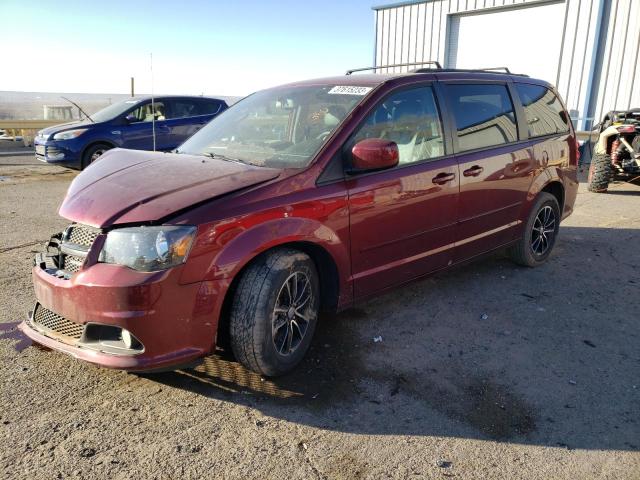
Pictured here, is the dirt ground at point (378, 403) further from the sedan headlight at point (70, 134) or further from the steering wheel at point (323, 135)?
the sedan headlight at point (70, 134)

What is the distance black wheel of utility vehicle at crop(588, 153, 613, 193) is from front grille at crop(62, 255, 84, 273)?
29.9 ft

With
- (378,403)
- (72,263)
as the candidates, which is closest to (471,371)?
(378,403)

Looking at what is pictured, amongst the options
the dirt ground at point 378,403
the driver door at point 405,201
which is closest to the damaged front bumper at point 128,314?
the dirt ground at point 378,403

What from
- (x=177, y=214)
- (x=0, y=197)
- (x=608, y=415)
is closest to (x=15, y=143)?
(x=0, y=197)

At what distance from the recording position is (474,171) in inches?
163

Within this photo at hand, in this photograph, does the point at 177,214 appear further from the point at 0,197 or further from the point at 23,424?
the point at 0,197

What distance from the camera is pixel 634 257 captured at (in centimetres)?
559

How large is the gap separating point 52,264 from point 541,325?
3359mm

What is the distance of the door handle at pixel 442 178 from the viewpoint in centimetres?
380

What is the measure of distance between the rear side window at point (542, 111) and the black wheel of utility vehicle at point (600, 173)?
4.49 metres

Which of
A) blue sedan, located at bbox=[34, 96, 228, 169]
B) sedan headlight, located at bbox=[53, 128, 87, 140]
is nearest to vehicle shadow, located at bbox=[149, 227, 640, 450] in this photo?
blue sedan, located at bbox=[34, 96, 228, 169]

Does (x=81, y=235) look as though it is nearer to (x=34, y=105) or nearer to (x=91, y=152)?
(x=91, y=152)

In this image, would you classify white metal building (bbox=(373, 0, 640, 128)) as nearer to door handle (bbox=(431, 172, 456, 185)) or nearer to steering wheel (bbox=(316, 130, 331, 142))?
door handle (bbox=(431, 172, 456, 185))

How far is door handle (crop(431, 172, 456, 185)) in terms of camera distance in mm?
3801
